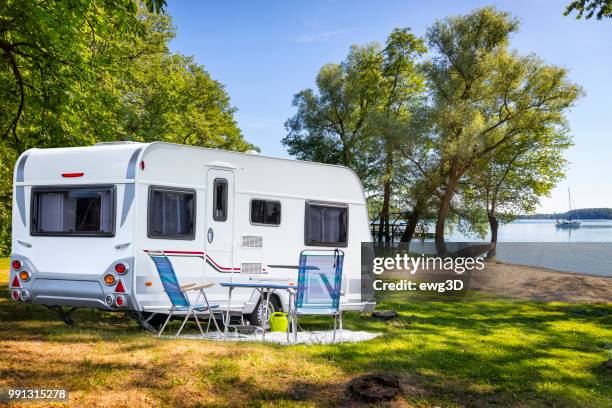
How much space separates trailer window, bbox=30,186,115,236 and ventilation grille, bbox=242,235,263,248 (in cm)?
229

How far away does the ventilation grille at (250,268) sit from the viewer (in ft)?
33.5

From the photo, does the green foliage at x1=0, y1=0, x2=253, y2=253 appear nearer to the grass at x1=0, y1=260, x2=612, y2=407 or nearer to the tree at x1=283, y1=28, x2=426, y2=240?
the grass at x1=0, y1=260, x2=612, y2=407

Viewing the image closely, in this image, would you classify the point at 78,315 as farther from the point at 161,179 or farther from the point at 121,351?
the point at 121,351

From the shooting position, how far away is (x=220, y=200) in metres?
10.0

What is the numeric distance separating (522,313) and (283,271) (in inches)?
375

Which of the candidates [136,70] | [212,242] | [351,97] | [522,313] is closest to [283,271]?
[212,242]

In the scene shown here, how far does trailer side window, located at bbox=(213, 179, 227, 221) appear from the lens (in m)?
9.94

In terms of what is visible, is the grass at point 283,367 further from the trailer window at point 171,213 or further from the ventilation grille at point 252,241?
the ventilation grille at point 252,241

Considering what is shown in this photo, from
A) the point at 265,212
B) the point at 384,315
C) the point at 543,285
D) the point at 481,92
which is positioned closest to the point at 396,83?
the point at 481,92

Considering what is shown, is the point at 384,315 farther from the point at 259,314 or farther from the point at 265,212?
the point at 265,212

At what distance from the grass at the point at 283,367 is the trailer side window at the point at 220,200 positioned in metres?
2.40

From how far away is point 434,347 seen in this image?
32.6 ft

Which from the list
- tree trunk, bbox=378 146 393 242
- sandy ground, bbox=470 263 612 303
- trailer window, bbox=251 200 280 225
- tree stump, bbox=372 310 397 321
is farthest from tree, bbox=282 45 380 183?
trailer window, bbox=251 200 280 225

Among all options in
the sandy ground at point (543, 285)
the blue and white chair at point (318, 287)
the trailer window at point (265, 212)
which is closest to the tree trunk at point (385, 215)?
the sandy ground at point (543, 285)
